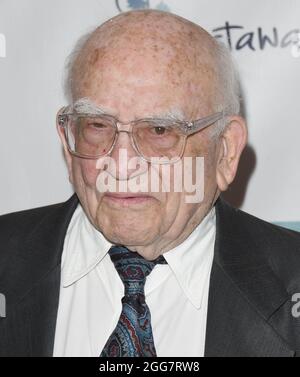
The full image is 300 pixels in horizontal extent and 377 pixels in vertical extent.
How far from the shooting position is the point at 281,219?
7.23 ft

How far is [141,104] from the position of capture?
158 centimetres

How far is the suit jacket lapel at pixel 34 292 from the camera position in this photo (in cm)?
168

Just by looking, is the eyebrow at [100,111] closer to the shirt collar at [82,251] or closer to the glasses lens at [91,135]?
the glasses lens at [91,135]

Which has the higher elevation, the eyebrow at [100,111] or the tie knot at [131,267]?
the eyebrow at [100,111]

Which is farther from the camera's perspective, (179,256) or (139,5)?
(139,5)

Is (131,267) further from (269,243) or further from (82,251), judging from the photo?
(269,243)

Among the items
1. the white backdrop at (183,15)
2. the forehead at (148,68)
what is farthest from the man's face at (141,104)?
the white backdrop at (183,15)

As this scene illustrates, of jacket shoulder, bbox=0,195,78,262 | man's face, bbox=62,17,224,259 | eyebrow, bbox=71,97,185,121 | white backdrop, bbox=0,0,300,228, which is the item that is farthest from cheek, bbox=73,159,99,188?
white backdrop, bbox=0,0,300,228

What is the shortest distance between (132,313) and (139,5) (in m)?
0.91

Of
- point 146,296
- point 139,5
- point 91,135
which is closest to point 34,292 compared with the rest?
point 146,296

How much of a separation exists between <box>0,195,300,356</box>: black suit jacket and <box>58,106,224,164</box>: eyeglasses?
0.26 metres

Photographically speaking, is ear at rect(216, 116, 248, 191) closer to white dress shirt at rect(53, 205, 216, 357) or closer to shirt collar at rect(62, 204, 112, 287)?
white dress shirt at rect(53, 205, 216, 357)

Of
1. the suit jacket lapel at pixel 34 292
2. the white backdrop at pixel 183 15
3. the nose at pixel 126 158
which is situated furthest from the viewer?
the white backdrop at pixel 183 15

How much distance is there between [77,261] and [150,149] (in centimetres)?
34
